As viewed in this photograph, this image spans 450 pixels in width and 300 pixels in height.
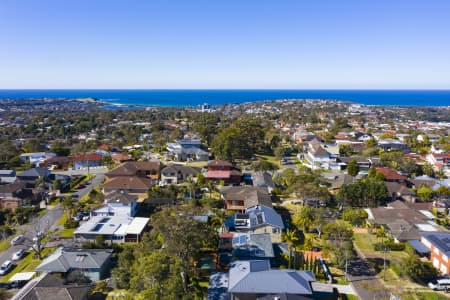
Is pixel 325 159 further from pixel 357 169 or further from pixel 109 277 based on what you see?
pixel 109 277

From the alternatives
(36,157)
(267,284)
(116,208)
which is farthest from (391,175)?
(36,157)

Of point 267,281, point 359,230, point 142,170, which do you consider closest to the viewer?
point 267,281

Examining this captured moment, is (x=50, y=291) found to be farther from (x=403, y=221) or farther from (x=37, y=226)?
(x=403, y=221)

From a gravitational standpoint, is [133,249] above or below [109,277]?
above

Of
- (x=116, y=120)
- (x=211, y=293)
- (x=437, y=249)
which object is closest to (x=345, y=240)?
(x=437, y=249)

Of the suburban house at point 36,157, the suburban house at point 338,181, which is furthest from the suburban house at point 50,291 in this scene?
the suburban house at point 36,157

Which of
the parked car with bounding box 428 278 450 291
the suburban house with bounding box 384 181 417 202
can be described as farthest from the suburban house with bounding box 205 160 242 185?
the parked car with bounding box 428 278 450 291

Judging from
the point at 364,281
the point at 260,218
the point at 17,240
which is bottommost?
the point at 364,281

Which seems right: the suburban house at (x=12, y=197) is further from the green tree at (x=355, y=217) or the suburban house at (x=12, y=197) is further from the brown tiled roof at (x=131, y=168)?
the green tree at (x=355, y=217)
